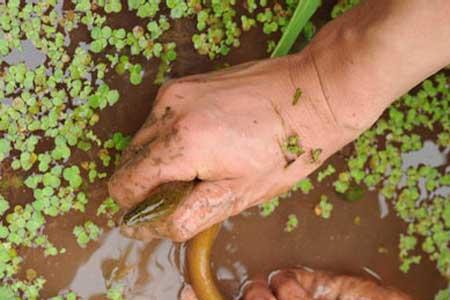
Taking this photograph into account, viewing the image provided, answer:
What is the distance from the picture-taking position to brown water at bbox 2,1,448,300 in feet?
8.34

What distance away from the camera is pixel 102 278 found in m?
2.57

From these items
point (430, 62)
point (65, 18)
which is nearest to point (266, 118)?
point (430, 62)

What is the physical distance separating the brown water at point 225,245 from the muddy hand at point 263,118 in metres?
0.36

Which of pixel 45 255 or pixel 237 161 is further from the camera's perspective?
pixel 45 255

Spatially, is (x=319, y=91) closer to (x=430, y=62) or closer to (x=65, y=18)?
(x=430, y=62)

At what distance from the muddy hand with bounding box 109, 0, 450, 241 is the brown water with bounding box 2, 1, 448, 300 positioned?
1.18ft

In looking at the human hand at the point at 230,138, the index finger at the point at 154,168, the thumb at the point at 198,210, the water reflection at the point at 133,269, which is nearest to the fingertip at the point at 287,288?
the water reflection at the point at 133,269

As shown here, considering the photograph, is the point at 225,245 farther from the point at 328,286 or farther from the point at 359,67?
the point at 359,67

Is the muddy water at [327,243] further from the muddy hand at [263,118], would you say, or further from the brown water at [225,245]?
the muddy hand at [263,118]

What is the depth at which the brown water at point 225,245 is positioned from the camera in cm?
254

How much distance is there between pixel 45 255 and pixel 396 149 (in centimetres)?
134

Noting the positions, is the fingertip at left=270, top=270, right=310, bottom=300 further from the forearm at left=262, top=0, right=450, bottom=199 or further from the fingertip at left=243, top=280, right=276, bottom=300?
the forearm at left=262, top=0, right=450, bottom=199

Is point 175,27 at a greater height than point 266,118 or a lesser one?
greater

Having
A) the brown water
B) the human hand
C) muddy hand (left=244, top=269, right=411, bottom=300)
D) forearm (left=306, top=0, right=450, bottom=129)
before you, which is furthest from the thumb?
muddy hand (left=244, top=269, right=411, bottom=300)
